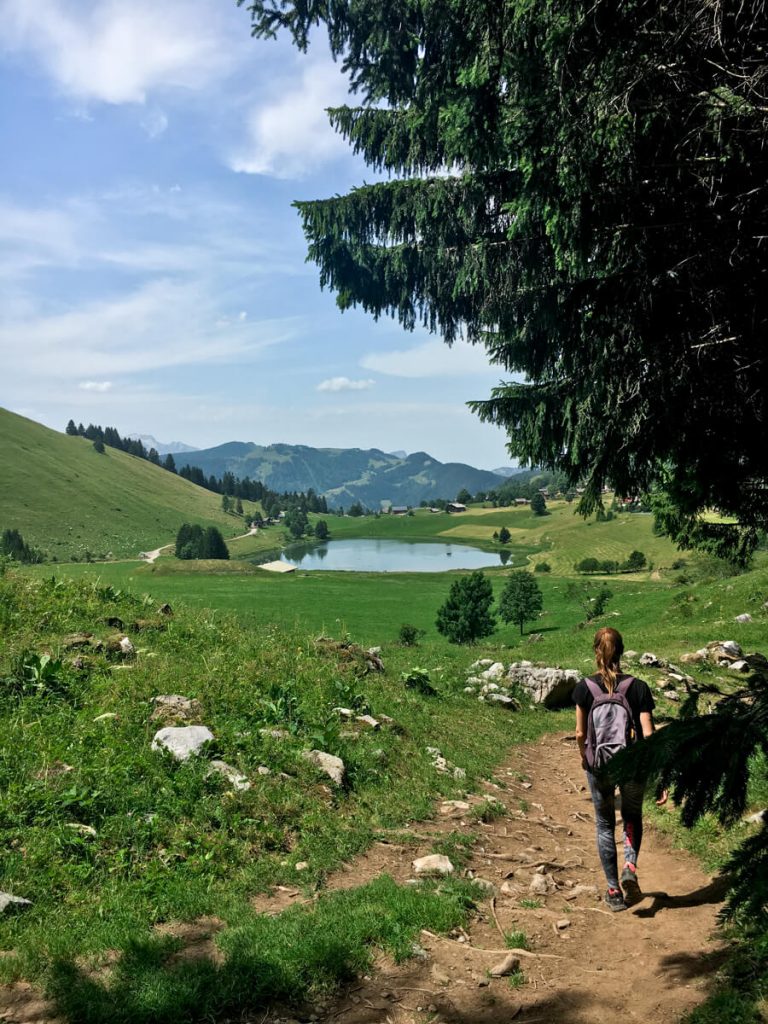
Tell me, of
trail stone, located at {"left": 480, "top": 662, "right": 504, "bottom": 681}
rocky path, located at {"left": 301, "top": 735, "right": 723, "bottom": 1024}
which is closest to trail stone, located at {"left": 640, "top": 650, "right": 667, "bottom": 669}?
trail stone, located at {"left": 480, "top": 662, "right": 504, "bottom": 681}

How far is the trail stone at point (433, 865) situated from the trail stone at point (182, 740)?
3263 millimetres

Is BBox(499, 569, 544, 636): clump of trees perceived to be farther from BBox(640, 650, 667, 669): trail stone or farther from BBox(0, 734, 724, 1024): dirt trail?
BBox(0, 734, 724, 1024): dirt trail

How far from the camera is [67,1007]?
15.1ft

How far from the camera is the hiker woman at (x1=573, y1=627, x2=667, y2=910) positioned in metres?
6.45

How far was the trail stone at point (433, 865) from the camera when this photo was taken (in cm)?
724

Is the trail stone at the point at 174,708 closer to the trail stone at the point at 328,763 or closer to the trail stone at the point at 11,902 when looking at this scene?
the trail stone at the point at 328,763

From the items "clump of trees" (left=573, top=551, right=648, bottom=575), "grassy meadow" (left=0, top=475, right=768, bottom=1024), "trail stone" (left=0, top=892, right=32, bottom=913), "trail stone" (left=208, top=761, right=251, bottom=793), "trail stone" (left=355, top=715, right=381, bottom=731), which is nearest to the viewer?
"grassy meadow" (left=0, top=475, right=768, bottom=1024)

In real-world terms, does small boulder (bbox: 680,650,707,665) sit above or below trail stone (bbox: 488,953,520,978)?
below

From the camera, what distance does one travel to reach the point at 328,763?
30.4ft

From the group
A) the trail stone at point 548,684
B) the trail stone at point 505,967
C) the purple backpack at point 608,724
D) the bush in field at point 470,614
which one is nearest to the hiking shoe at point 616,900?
the purple backpack at point 608,724

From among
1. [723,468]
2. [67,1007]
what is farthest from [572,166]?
[67,1007]

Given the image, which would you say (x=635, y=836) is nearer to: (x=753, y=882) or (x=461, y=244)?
(x=753, y=882)

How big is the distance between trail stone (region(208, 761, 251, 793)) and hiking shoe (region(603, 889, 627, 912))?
14.3 feet

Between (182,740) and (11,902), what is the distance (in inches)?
125
